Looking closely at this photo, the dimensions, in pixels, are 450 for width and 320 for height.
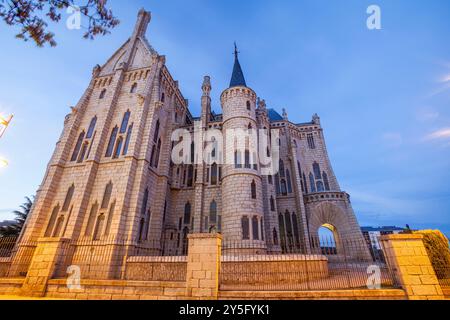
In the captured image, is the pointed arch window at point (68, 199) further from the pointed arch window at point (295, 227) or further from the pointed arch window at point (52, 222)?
the pointed arch window at point (295, 227)

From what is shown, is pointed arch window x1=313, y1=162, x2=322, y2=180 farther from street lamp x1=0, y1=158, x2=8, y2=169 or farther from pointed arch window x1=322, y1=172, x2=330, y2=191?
street lamp x1=0, y1=158, x2=8, y2=169

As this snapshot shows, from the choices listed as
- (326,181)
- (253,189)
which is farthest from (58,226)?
(326,181)

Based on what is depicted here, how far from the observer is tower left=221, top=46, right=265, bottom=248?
15594mm

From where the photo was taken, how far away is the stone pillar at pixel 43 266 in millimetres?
7547

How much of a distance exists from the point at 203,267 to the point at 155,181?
12.7 meters

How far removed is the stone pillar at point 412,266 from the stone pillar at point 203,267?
5.55 m

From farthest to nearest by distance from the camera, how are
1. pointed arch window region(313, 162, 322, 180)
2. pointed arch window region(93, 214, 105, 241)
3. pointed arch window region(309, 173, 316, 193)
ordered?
pointed arch window region(313, 162, 322, 180) < pointed arch window region(309, 173, 316, 193) < pointed arch window region(93, 214, 105, 241)

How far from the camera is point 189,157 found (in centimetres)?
2264

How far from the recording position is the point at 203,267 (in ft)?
21.3

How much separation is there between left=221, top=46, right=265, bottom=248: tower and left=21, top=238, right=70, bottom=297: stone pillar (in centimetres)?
1046

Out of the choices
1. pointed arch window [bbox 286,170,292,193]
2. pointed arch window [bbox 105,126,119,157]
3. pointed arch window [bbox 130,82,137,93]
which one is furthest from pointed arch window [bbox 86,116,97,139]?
pointed arch window [bbox 286,170,292,193]

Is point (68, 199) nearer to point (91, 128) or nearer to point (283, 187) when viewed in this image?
point (91, 128)

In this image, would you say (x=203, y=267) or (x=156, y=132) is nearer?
(x=203, y=267)
